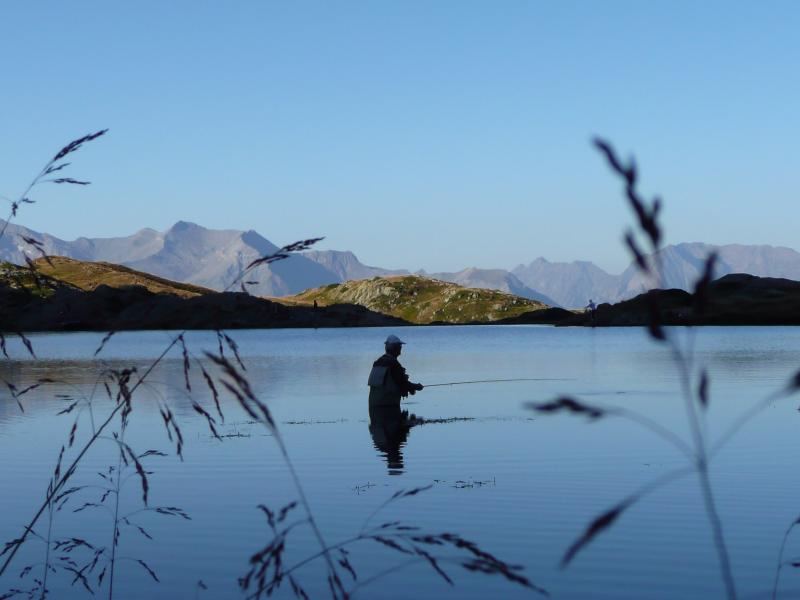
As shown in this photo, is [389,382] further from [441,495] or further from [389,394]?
[441,495]

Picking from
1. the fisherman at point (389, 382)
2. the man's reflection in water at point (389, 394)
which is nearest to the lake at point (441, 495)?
the man's reflection in water at point (389, 394)

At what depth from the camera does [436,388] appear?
50.2 metres

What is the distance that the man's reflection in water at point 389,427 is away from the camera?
2802 cm

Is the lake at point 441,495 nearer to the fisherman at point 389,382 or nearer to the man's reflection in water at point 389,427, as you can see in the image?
the man's reflection in water at point 389,427

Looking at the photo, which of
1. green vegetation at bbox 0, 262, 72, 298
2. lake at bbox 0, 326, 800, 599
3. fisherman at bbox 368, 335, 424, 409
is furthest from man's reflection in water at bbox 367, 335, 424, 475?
green vegetation at bbox 0, 262, 72, 298

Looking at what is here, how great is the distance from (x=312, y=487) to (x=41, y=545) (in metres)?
6.51

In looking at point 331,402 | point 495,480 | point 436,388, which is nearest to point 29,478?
point 495,480

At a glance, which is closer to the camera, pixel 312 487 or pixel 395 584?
pixel 395 584

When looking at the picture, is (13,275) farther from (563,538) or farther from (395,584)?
(563,538)

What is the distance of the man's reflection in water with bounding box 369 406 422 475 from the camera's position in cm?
2802

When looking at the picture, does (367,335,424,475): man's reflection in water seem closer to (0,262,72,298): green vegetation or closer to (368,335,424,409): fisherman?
(368,335,424,409): fisherman

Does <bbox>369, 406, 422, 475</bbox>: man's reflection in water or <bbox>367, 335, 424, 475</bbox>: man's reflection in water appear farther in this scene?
<bbox>367, 335, 424, 475</bbox>: man's reflection in water

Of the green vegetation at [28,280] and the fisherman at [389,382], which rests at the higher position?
the green vegetation at [28,280]

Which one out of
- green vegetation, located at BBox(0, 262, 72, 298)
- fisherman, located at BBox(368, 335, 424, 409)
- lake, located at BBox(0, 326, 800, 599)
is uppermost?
green vegetation, located at BBox(0, 262, 72, 298)
